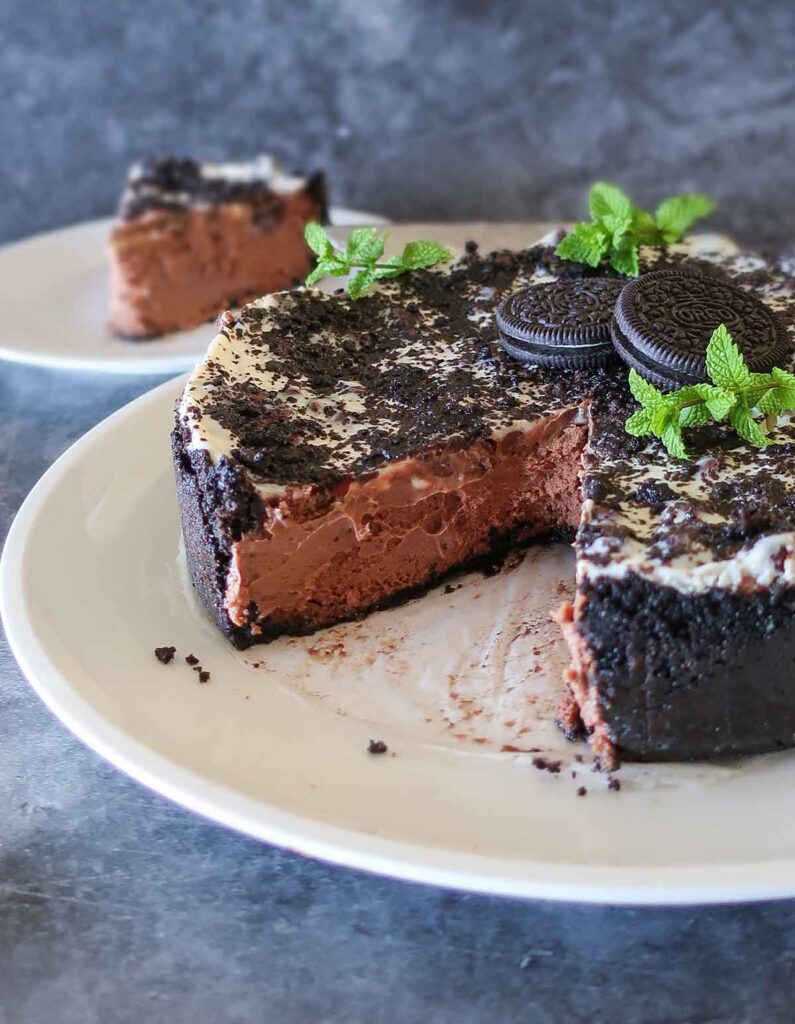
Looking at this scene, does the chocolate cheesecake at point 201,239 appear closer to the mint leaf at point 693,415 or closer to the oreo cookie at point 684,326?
the oreo cookie at point 684,326

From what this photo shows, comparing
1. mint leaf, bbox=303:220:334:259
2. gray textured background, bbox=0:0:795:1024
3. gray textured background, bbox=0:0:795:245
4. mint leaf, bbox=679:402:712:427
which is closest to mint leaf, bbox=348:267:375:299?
mint leaf, bbox=303:220:334:259

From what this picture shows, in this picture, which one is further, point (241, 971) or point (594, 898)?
point (241, 971)

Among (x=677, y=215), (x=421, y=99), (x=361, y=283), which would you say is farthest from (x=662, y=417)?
(x=421, y=99)

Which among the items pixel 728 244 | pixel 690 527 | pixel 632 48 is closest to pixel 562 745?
pixel 690 527

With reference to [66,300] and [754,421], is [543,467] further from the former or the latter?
[66,300]

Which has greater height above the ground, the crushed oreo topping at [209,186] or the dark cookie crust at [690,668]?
the dark cookie crust at [690,668]

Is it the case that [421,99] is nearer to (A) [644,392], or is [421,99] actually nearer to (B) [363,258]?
(B) [363,258]

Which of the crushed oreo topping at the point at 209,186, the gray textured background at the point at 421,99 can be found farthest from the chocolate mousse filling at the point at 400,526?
the gray textured background at the point at 421,99
